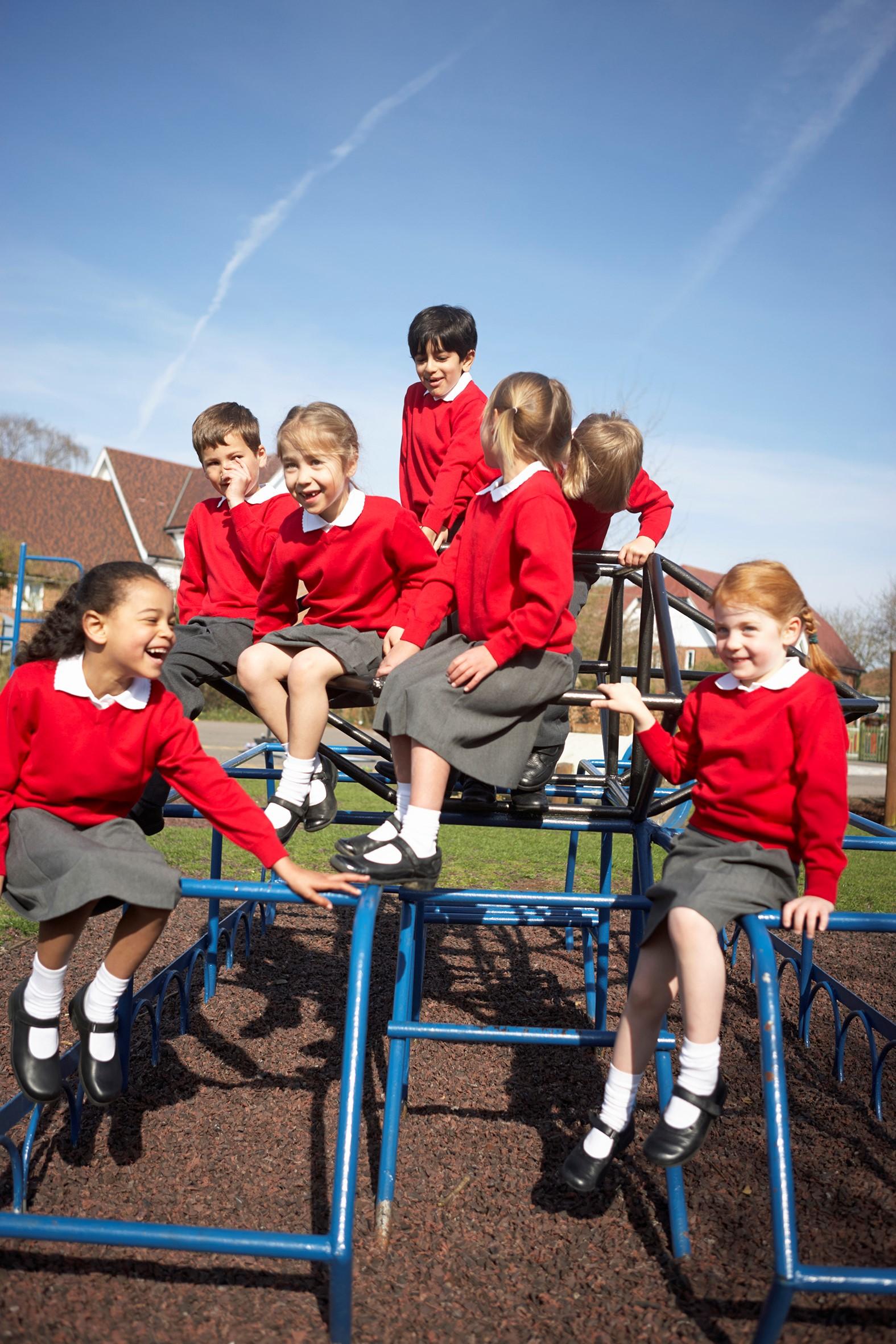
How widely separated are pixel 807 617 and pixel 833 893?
652mm

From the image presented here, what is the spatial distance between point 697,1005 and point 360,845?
80 centimetres

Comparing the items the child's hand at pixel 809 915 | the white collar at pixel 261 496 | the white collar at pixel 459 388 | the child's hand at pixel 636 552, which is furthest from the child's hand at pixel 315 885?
the white collar at pixel 459 388

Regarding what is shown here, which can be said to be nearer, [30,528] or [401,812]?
[401,812]

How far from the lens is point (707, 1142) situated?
2803 millimetres

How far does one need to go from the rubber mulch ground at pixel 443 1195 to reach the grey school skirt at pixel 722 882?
0.78 m

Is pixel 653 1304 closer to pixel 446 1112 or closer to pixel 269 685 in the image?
pixel 446 1112

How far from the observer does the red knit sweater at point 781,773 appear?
200 centimetres

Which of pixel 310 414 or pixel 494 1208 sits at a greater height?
pixel 310 414

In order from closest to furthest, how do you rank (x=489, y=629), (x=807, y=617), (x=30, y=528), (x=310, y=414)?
(x=807, y=617)
(x=489, y=629)
(x=310, y=414)
(x=30, y=528)

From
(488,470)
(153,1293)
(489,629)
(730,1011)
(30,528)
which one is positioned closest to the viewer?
(153,1293)

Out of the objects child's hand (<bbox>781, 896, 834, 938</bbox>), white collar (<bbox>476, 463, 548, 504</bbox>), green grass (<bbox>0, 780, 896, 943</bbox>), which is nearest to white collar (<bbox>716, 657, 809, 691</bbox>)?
child's hand (<bbox>781, 896, 834, 938</bbox>)

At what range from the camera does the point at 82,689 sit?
82.7 inches

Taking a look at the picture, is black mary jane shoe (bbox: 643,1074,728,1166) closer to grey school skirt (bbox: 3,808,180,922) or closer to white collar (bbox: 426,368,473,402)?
grey school skirt (bbox: 3,808,180,922)

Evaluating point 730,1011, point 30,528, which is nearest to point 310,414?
point 730,1011
